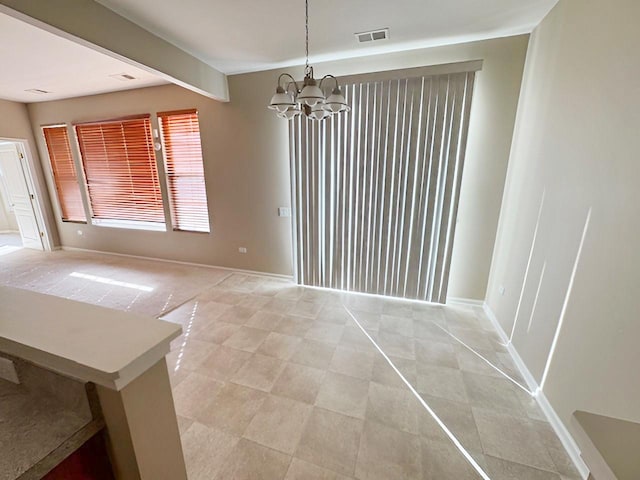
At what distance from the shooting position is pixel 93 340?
0.72m

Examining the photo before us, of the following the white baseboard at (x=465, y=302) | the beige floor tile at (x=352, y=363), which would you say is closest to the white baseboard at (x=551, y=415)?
the white baseboard at (x=465, y=302)

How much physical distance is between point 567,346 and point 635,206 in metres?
0.94

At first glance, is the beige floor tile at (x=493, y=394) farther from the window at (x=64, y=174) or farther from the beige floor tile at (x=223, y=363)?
the window at (x=64, y=174)

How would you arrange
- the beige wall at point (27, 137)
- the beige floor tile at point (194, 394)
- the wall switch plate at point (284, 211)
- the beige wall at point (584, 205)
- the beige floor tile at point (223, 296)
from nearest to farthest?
1. the beige wall at point (584, 205)
2. the beige floor tile at point (194, 394)
3. the beige floor tile at point (223, 296)
4. the wall switch plate at point (284, 211)
5. the beige wall at point (27, 137)

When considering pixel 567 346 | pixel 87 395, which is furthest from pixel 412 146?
pixel 87 395

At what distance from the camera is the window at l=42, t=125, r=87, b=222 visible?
498 centimetres

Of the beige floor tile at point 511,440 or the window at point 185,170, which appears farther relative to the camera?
the window at point 185,170

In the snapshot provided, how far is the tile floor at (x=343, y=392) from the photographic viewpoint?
5.08 feet

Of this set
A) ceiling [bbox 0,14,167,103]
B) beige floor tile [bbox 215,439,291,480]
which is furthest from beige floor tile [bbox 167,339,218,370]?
ceiling [bbox 0,14,167,103]

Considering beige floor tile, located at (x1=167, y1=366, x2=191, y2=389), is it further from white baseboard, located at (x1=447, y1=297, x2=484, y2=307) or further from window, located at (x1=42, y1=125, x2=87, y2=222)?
window, located at (x1=42, y1=125, x2=87, y2=222)

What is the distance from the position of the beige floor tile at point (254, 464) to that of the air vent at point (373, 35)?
11.6 feet

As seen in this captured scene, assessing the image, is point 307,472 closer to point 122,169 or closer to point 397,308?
point 397,308

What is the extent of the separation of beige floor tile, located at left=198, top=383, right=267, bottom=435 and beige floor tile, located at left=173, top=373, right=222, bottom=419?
0.16 feet

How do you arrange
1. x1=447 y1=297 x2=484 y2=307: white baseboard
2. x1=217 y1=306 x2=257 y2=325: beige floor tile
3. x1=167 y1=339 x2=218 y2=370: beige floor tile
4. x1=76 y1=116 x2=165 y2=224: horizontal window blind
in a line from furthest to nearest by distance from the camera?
x1=76 y1=116 x2=165 y2=224: horizontal window blind, x1=447 y1=297 x2=484 y2=307: white baseboard, x1=217 y1=306 x2=257 y2=325: beige floor tile, x1=167 y1=339 x2=218 y2=370: beige floor tile
